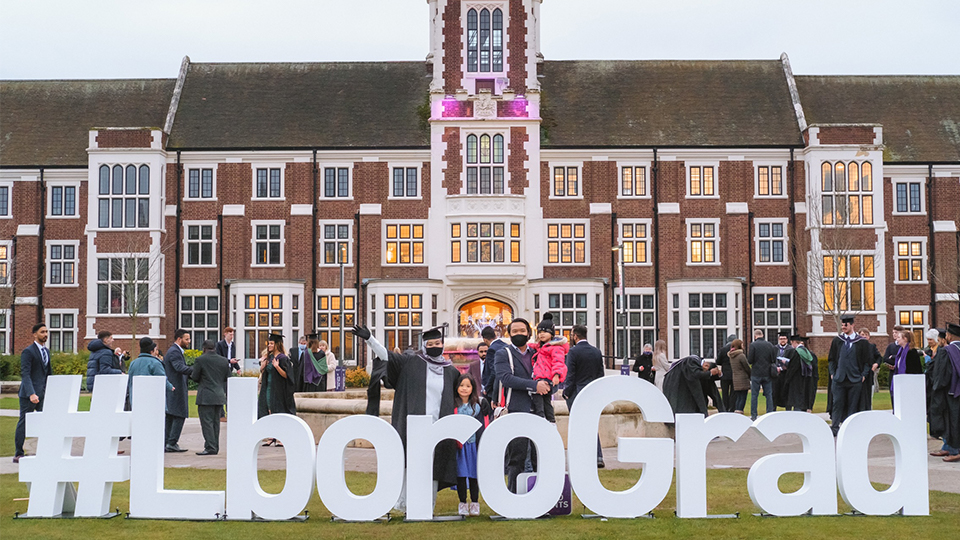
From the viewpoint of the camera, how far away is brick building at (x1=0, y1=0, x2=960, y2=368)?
118 ft

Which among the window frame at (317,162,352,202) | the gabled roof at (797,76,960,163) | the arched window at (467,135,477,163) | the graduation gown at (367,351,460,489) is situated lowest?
the graduation gown at (367,351,460,489)

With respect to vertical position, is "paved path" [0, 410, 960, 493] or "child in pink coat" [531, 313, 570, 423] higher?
"child in pink coat" [531, 313, 570, 423]

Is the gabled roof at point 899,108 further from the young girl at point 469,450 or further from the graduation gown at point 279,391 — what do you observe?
the young girl at point 469,450

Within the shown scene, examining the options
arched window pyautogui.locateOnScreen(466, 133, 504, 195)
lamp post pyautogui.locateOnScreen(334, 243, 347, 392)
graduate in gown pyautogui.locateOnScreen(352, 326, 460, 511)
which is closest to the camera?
graduate in gown pyautogui.locateOnScreen(352, 326, 460, 511)

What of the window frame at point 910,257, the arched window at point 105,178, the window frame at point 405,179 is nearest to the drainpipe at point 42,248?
the arched window at point 105,178

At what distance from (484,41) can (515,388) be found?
93.5ft

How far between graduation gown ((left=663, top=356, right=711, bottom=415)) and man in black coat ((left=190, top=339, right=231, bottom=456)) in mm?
6343

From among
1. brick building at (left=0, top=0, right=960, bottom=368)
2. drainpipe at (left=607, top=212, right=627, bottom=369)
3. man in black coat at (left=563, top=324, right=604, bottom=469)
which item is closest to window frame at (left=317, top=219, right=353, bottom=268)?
brick building at (left=0, top=0, right=960, bottom=368)

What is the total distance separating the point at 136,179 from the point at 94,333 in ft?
18.2

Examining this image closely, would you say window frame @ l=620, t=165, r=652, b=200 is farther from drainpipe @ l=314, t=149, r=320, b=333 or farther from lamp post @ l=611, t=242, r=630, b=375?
drainpipe @ l=314, t=149, r=320, b=333

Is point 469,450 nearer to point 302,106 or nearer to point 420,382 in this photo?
point 420,382

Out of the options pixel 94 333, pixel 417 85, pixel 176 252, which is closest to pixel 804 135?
pixel 417 85

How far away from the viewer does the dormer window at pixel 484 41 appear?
37125 millimetres

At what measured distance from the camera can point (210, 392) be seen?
1460 cm
